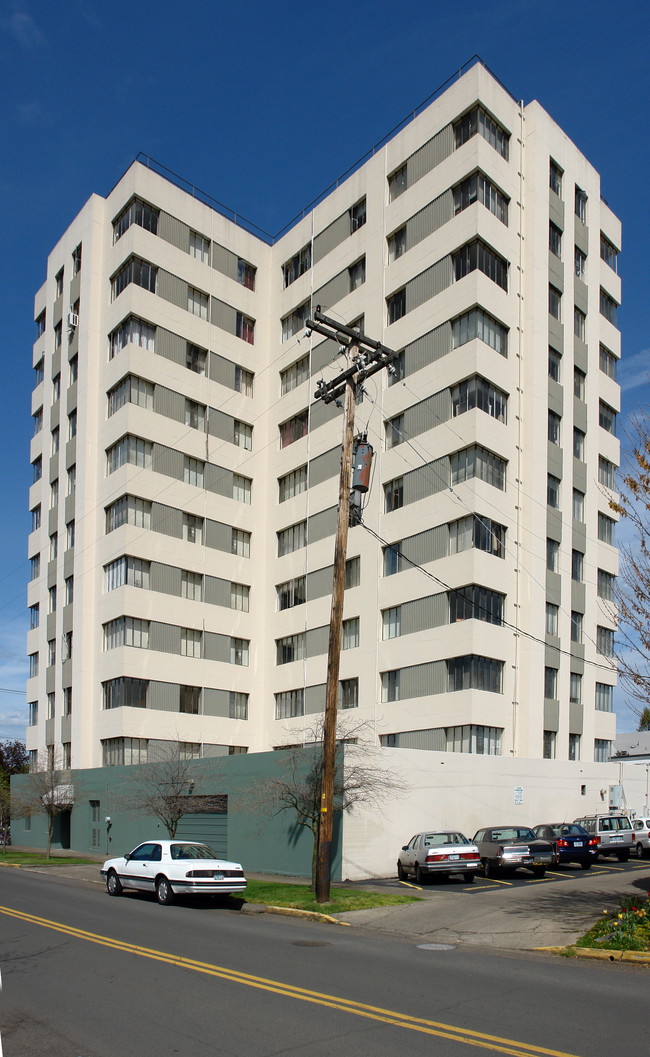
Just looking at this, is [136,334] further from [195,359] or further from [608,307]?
[608,307]

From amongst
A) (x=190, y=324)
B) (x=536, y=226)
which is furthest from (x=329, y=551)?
(x=536, y=226)

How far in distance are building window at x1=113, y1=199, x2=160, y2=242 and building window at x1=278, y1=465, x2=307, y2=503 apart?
1504cm

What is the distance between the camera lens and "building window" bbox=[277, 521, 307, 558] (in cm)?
5003

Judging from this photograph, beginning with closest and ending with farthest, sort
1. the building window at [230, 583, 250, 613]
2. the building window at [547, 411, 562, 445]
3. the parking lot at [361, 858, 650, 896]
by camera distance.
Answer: the parking lot at [361, 858, 650, 896] → the building window at [547, 411, 562, 445] → the building window at [230, 583, 250, 613]

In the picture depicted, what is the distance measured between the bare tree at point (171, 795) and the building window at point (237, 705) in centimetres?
928

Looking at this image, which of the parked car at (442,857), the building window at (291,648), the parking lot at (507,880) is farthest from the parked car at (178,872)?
the building window at (291,648)

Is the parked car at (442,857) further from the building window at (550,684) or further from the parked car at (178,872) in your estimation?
the building window at (550,684)

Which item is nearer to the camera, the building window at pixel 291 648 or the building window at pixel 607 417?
the building window at pixel 607 417

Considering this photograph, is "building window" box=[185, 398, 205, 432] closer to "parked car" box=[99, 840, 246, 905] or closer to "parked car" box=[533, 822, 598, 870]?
"parked car" box=[533, 822, 598, 870]

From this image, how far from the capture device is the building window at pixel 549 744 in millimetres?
40281

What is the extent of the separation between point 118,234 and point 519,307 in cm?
2294

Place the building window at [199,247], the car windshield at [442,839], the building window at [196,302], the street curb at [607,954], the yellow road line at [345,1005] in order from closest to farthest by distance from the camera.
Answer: the yellow road line at [345,1005]
the street curb at [607,954]
the car windshield at [442,839]
the building window at [196,302]
the building window at [199,247]

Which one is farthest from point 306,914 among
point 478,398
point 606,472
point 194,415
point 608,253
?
point 608,253

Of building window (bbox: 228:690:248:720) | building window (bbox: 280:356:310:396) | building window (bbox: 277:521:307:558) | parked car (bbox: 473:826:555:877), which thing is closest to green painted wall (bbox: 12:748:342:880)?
parked car (bbox: 473:826:555:877)
